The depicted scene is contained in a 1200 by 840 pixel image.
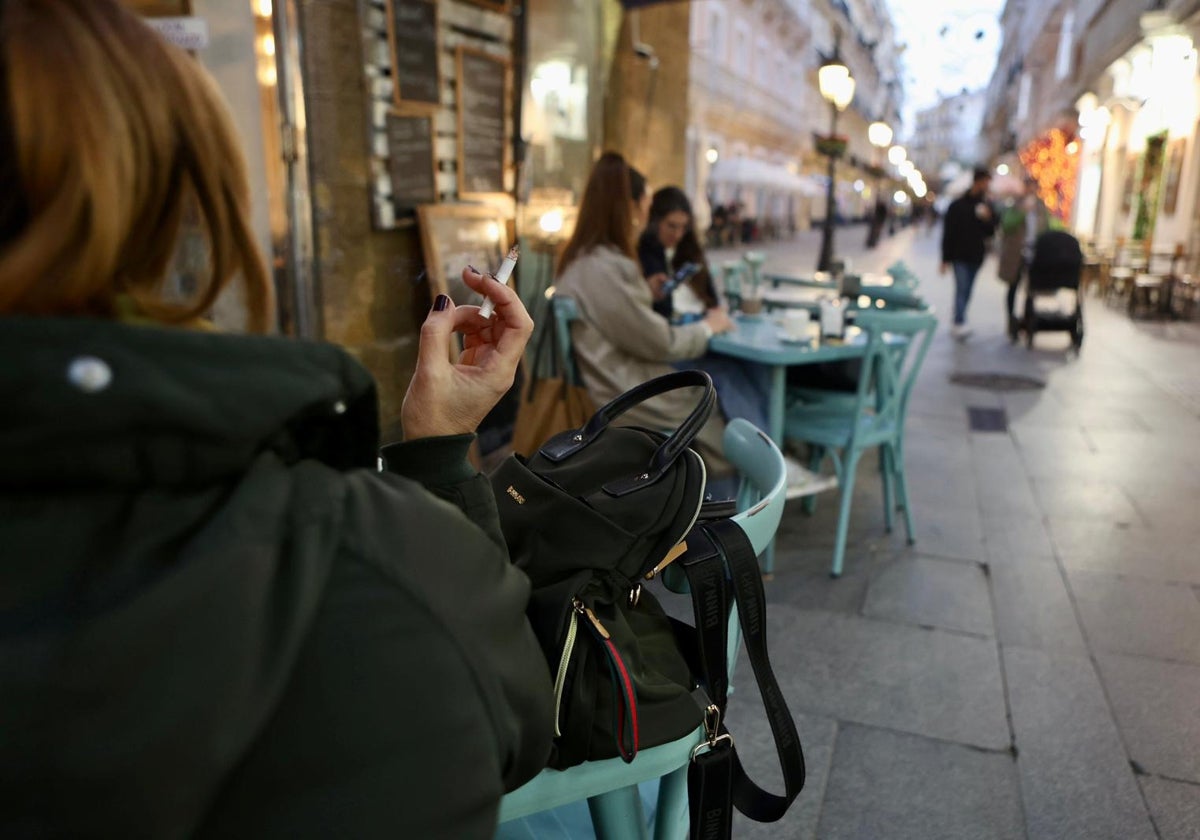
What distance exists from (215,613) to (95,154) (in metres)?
0.31

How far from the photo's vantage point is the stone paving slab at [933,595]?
279 centimetres

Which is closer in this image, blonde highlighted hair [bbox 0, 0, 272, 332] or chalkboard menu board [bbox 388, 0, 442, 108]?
blonde highlighted hair [bbox 0, 0, 272, 332]

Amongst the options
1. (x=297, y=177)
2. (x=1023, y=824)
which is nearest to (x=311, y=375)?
(x=1023, y=824)

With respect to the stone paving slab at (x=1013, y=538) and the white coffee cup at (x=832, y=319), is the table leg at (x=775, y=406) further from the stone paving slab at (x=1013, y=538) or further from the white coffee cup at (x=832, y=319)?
the stone paving slab at (x=1013, y=538)

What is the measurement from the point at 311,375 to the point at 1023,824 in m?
1.98

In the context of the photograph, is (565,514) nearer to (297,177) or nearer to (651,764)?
(651,764)

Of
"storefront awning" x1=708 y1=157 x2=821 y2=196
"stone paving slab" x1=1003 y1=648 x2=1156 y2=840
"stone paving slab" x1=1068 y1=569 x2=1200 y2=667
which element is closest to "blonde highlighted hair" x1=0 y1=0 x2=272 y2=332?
"stone paving slab" x1=1003 y1=648 x2=1156 y2=840

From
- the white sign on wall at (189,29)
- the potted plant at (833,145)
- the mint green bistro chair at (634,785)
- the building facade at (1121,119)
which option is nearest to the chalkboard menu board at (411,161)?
the white sign on wall at (189,29)

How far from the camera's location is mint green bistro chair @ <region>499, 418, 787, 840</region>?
3.43ft

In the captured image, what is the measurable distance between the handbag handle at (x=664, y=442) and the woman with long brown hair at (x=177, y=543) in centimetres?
50

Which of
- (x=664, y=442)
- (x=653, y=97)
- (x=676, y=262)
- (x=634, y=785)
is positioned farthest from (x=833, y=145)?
(x=634, y=785)

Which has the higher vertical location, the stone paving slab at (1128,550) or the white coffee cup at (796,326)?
the white coffee cup at (796,326)

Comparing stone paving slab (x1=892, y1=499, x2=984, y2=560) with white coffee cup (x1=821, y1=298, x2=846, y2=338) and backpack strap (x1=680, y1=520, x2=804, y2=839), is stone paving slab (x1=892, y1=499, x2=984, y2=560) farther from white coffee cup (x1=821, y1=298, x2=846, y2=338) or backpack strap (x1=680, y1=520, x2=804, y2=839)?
backpack strap (x1=680, y1=520, x2=804, y2=839)

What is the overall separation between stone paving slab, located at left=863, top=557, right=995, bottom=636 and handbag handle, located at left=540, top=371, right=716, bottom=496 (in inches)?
74.6
